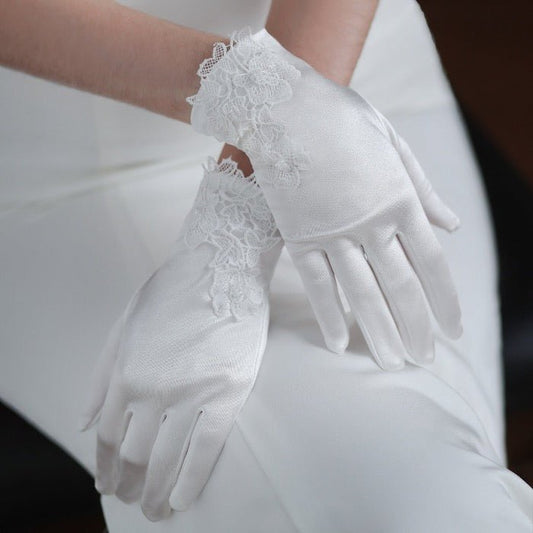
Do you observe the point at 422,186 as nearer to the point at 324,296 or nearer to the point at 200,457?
the point at 324,296

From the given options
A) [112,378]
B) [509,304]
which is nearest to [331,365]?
[112,378]

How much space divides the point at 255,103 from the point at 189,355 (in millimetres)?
201

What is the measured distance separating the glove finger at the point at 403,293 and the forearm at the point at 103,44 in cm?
21

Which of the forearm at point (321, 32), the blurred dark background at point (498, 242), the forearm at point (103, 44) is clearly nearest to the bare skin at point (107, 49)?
the forearm at point (103, 44)

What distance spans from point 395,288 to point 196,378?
0.17 meters

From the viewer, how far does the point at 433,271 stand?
2.50ft

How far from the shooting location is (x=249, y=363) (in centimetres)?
71

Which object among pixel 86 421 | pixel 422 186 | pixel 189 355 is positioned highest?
pixel 422 186

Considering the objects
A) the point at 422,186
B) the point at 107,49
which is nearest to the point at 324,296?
the point at 422,186

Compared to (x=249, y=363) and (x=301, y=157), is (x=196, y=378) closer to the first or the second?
(x=249, y=363)

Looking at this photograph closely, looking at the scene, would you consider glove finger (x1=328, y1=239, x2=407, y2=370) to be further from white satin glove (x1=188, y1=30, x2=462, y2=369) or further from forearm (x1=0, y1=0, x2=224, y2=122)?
forearm (x1=0, y1=0, x2=224, y2=122)

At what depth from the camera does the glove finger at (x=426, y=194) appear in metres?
0.80

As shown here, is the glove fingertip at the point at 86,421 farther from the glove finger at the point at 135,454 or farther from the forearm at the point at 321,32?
the forearm at the point at 321,32

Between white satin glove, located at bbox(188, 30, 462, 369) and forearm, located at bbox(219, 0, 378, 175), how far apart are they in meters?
0.14
